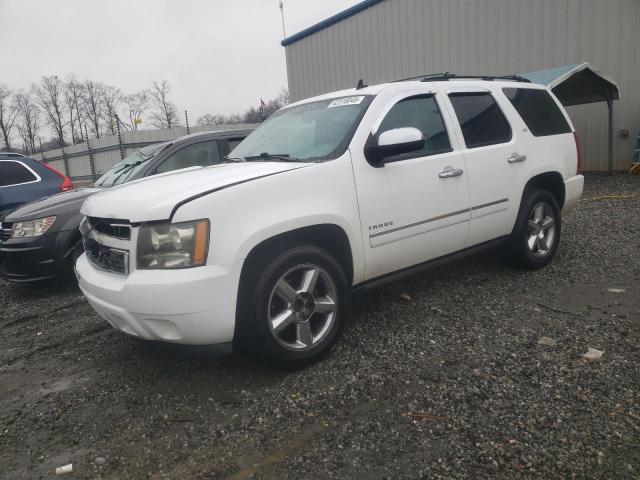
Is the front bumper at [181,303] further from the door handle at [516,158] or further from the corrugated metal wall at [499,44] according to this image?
the corrugated metal wall at [499,44]

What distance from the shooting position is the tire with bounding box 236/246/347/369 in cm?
279

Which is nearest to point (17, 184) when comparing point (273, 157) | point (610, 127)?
point (273, 157)

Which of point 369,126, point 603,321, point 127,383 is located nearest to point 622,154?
point 603,321

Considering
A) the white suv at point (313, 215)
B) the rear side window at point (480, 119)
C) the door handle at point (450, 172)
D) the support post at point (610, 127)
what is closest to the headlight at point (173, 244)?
the white suv at point (313, 215)

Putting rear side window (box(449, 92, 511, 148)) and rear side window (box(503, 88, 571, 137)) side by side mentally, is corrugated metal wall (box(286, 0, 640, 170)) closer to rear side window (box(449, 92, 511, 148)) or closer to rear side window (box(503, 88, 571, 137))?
rear side window (box(503, 88, 571, 137))

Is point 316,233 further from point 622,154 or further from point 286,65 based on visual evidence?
point 286,65

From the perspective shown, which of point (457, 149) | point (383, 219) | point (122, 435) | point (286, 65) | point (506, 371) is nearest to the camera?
point (122, 435)

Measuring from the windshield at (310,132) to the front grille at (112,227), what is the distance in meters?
1.17

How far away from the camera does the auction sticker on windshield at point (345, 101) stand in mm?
3605

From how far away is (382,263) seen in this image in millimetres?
3426

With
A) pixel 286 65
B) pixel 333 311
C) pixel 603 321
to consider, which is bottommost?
pixel 603 321

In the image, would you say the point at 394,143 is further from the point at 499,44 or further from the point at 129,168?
the point at 499,44

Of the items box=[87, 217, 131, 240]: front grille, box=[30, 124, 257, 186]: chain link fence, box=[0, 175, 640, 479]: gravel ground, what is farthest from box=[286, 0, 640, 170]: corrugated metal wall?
box=[87, 217, 131, 240]: front grille

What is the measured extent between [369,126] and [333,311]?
1.33 meters
